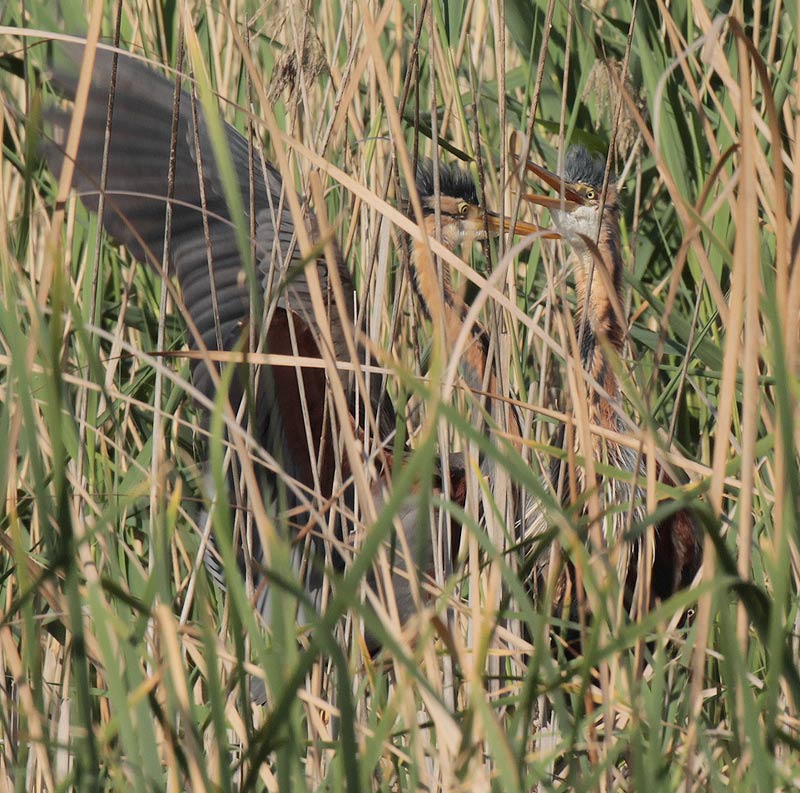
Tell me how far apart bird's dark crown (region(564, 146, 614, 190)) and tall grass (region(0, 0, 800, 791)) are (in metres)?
0.35

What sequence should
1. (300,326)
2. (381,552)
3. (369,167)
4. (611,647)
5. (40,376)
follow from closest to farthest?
(611,647) → (381,552) → (40,376) → (369,167) → (300,326)

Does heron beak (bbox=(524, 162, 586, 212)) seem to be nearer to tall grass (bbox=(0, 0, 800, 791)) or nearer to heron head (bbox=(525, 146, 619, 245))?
heron head (bbox=(525, 146, 619, 245))

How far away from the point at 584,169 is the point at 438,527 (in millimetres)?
1466

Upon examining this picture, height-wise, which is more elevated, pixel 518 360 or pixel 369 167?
pixel 369 167

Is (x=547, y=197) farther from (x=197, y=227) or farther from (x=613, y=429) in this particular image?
(x=197, y=227)

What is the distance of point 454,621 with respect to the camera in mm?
1715

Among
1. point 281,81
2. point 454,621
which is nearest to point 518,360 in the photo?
A: point 454,621

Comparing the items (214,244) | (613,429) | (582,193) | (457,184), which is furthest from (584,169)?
(214,244)

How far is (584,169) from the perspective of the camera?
2740mm

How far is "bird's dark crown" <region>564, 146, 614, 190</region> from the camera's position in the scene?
272 centimetres

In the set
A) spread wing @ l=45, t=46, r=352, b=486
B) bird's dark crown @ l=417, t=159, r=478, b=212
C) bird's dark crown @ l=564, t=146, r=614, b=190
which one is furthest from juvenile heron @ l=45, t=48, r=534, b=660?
bird's dark crown @ l=417, t=159, r=478, b=212

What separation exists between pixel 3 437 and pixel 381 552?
1.31 ft

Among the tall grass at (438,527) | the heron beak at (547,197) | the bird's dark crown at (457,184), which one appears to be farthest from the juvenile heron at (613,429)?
the bird's dark crown at (457,184)

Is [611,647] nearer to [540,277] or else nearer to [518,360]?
[518,360]
